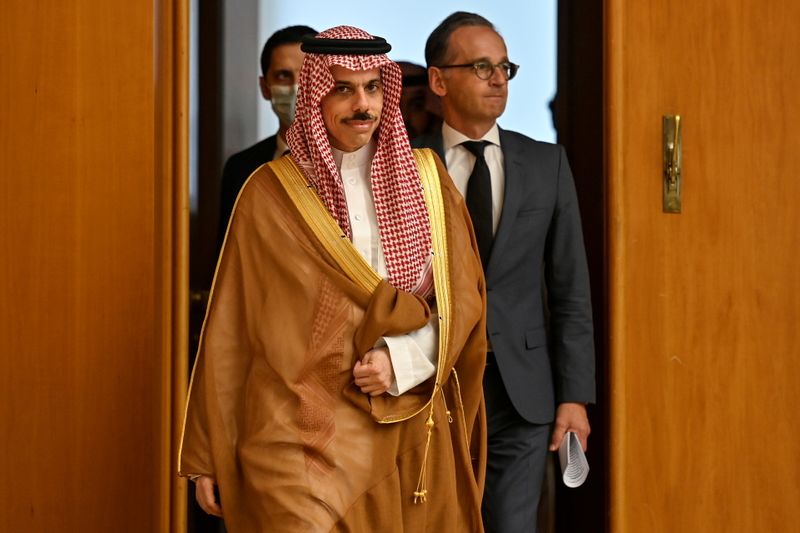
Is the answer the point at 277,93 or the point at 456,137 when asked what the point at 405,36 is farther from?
the point at 456,137

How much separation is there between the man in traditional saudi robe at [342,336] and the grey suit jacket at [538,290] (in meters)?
0.43

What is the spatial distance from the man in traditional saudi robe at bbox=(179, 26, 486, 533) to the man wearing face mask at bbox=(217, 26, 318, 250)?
0.99 m

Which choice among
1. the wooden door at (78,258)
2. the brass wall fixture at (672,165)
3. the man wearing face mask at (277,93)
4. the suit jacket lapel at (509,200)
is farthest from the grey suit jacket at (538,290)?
the wooden door at (78,258)

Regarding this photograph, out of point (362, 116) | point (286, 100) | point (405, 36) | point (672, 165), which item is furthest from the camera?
point (405, 36)

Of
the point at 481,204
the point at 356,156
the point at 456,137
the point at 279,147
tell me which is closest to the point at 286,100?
the point at 279,147

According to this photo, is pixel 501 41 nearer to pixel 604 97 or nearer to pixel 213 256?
pixel 604 97

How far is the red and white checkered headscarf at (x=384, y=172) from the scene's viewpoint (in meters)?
3.20

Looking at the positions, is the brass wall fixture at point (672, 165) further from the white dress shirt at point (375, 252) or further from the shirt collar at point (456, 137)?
the white dress shirt at point (375, 252)

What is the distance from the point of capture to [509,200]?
3.75m

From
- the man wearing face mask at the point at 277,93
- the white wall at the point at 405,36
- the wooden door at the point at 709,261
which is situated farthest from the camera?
the white wall at the point at 405,36

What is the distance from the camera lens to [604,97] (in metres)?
3.98

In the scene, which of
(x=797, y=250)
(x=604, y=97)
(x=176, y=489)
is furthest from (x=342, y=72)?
(x=797, y=250)

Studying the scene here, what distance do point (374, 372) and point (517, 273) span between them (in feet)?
2.74

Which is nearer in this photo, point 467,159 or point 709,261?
point 467,159
